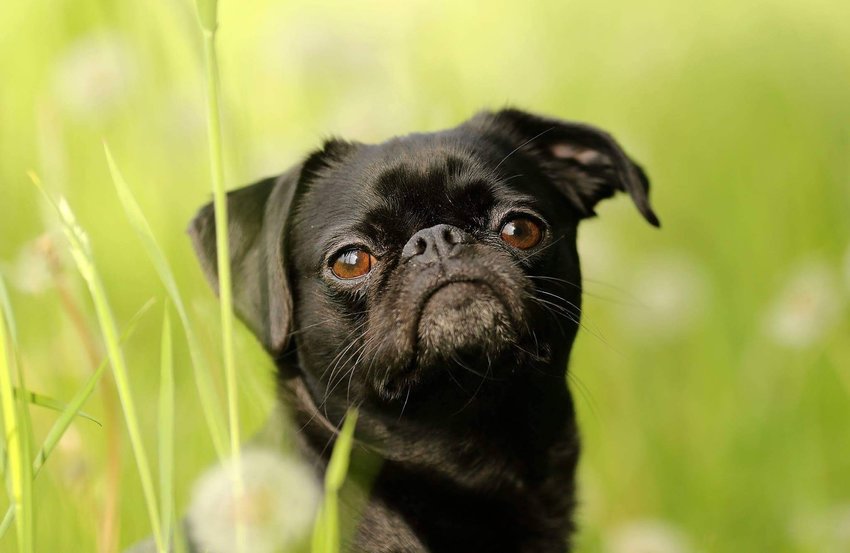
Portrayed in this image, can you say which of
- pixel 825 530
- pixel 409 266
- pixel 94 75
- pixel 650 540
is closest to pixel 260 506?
pixel 409 266

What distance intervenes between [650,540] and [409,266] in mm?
1376

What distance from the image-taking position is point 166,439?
1.81m

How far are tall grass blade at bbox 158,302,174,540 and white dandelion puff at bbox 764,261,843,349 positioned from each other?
2.87 m

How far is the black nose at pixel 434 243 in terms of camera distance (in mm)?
2568

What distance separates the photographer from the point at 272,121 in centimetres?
618

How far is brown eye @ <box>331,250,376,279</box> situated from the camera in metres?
2.72

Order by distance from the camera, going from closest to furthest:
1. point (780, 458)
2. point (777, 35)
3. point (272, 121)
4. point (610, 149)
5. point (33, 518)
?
point (33, 518) → point (610, 149) → point (780, 458) → point (272, 121) → point (777, 35)

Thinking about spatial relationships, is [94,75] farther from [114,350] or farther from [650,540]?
[650,540]

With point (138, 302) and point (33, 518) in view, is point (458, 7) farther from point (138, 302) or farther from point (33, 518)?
point (33, 518)

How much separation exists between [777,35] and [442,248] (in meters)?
5.31

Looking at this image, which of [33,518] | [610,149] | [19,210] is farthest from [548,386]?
[19,210]

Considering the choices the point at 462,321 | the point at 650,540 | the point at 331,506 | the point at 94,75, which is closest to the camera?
the point at 331,506

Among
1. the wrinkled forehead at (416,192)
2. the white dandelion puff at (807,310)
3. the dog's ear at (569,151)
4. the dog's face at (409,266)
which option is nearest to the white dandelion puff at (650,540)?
the dog's face at (409,266)

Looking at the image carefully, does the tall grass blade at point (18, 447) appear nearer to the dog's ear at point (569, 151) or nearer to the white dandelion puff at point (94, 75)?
the dog's ear at point (569, 151)
